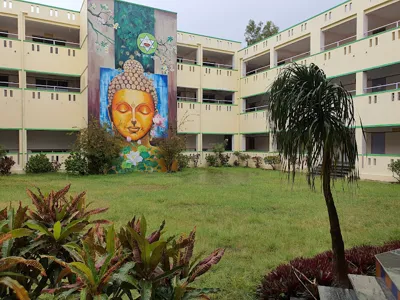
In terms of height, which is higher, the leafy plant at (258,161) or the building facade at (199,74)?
the building facade at (199,74)

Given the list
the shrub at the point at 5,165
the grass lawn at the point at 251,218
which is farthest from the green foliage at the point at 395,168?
the shrub at the point at 5,165

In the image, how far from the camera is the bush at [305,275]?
2850 mm

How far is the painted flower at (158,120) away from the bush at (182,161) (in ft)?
6.83

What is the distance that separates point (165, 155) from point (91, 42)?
6891 millimetres

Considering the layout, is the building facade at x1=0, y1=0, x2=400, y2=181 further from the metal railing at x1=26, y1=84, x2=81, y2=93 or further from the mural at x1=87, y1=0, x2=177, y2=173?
the mural at x1=87, y1=0, x2=177, y2=173

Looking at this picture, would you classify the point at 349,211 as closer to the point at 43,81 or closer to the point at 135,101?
the point at 135,101

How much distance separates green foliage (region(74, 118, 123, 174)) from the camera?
49.8ft

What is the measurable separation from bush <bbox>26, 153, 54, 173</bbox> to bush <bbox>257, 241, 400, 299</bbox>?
49.4ft

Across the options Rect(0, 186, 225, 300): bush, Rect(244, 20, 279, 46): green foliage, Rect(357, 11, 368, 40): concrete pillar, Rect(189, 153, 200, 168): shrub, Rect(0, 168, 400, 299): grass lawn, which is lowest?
Rect(0, 168, 400, 299): grass lawn

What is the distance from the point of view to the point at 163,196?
8.95 metres

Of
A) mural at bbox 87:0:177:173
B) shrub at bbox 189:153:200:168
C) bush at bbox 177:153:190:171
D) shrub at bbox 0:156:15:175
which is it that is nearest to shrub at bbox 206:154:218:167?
shrub at bbox 189:153:200:168

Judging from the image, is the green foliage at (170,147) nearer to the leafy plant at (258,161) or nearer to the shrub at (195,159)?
the shrub at (195,159)

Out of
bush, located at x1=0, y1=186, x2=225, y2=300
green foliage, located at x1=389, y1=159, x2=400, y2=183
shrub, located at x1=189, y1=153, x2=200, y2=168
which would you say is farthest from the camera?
shrub, located at x1=189, y1=153, x2=200, y2=168

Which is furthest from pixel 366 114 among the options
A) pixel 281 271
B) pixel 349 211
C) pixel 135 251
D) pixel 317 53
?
pixel 135 251
